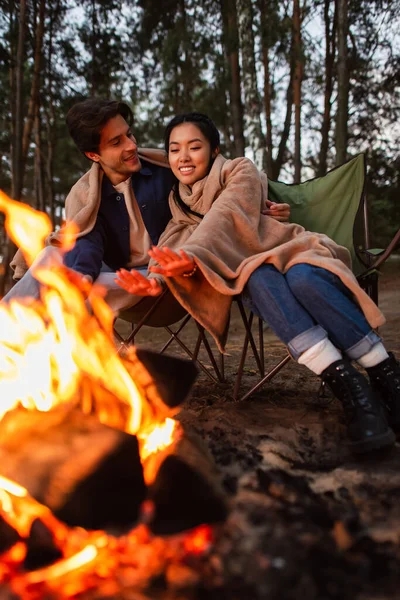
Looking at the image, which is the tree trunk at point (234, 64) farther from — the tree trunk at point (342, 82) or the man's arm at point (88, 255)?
the man's arm at point (88, 255)

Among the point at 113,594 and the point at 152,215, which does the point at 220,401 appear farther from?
the point at 113,594

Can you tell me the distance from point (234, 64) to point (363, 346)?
7.30m

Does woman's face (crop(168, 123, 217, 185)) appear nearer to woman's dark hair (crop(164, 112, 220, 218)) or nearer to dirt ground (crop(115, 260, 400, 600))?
woman's dark hair (crop(164, 112, 220, 218))

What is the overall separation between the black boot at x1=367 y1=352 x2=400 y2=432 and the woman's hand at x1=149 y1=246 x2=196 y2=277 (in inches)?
34.5

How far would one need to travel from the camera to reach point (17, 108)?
6.00m

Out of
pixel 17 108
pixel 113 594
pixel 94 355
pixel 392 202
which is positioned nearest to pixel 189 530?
pixel 113 594

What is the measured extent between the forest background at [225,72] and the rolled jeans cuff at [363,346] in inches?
179

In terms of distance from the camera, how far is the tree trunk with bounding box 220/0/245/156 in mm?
6836

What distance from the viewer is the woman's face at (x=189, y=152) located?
8.17 ft

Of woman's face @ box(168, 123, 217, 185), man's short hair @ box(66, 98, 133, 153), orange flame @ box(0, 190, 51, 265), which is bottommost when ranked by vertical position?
orange flame @ box(0, 190, 51, 265)

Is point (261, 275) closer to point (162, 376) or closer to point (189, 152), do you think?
point (162, 376)

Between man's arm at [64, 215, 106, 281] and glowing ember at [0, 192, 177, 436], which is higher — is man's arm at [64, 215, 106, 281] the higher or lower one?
the higher one

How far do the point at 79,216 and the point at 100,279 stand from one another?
38 centimetres

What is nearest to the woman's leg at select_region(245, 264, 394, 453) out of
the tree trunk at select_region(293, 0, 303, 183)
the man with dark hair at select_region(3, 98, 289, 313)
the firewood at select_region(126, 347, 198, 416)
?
the firewood at select_region(126, 347, 198, 416)
